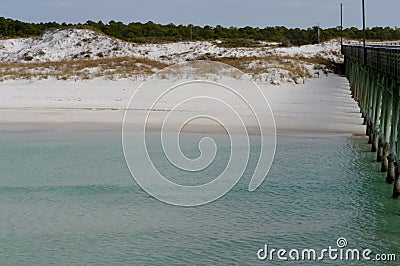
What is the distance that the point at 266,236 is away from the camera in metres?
11.8

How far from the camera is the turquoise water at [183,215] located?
441 inches

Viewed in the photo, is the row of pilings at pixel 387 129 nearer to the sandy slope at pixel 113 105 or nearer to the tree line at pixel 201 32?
the sandy slope at pixel 113 105

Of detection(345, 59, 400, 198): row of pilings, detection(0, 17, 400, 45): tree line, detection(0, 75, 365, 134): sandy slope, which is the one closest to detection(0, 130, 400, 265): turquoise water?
detection(345, 59, 400, 198): row of pilings

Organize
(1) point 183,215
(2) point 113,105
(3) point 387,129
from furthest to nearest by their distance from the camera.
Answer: (2) point 113,105
(3) point 387,129
(1) point 183,215

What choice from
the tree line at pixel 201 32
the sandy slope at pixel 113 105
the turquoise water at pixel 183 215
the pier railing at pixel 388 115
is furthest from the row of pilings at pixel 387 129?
the tree line at pixel 201 32

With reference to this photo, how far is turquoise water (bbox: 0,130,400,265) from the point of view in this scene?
1121cm

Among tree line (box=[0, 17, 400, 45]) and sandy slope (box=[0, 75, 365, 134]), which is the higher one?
tree line (box=[0, 17, 400, 45])

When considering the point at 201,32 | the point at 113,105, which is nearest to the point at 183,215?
the point at 113,105

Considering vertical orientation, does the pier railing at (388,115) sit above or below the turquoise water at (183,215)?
above

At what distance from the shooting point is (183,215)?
44.2 feet

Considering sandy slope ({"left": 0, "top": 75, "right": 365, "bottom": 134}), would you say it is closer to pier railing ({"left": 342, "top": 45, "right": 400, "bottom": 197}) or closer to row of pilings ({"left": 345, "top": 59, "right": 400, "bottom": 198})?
row of pilings ({"left": 345, "top": 59, "right": 400, "bottom": 198})

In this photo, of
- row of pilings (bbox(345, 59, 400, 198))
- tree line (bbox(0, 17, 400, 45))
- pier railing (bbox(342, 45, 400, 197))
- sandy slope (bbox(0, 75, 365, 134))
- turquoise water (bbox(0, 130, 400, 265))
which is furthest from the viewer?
tree line (bbox(0, 17, 400, 45))

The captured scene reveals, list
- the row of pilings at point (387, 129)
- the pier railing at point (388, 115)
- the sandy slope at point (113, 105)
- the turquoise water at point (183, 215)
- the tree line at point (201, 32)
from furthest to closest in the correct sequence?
the tree line at point (201, 32)
the sandy slope at point (113, 105)
the row of pilings at point (387, 129)
the pier railing at point (388, 115)
the turquoise water at point (183, 215)

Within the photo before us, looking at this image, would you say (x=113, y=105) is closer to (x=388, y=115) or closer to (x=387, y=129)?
(x=387, y=129)
